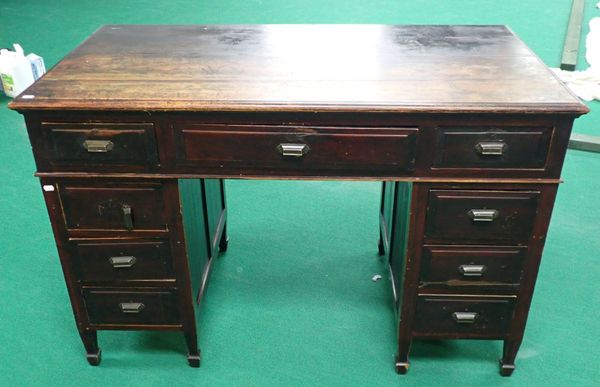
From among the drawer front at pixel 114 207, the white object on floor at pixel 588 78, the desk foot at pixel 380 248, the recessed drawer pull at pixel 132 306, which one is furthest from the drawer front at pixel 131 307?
the white object on floor at pixel 588 78

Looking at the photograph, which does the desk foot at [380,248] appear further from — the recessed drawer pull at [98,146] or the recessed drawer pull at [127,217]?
the recessed drawer pull at [98,146]

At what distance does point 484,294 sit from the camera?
171 centimetres

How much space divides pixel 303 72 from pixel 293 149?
0.25 meters

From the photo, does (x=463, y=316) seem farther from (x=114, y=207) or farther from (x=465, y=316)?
(x=114, y=207)

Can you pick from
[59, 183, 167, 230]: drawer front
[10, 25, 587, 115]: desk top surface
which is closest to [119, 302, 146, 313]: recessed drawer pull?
[59, 183, 167, 230]: drawer front

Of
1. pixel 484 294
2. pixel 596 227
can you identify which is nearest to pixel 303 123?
pixel 484 294

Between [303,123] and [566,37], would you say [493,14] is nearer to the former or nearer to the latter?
[566,37]

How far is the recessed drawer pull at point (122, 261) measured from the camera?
1.69 metres

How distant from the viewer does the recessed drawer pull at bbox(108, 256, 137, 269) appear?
1690 millimetres

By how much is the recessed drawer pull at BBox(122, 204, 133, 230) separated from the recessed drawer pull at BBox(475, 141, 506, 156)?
907 millimetres

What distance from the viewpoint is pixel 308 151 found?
149cm

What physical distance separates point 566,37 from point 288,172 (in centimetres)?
360

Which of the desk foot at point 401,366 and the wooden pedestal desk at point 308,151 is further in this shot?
the desk foot at point 401,366

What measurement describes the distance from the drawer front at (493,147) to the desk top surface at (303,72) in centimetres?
7
